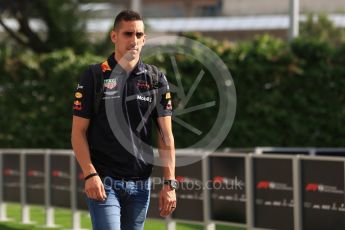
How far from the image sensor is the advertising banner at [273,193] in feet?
34.6

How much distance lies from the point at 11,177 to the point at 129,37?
11011 millimetres

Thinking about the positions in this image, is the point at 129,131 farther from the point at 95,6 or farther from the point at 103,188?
the point at 95,6

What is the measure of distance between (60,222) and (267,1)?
69323 mm

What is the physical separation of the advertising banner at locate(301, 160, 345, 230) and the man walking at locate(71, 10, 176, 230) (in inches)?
162

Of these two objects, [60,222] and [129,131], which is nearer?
[129,131]

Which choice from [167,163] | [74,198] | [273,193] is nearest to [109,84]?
[167,163]

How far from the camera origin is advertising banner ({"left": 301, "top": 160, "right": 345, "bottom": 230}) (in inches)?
381

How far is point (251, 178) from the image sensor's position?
11.2 metres

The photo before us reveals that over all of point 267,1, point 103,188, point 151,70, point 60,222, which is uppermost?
point 267,1

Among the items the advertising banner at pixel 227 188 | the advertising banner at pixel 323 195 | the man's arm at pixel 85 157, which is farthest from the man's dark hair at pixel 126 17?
the advertising banner at pixel 227 188

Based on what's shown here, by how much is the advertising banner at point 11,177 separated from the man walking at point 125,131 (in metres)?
10.5

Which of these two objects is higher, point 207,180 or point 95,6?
point 95,6

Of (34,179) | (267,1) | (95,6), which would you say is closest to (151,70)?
(34,179)

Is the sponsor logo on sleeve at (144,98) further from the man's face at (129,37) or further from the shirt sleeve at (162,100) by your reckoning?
the man's face at (129,37)
